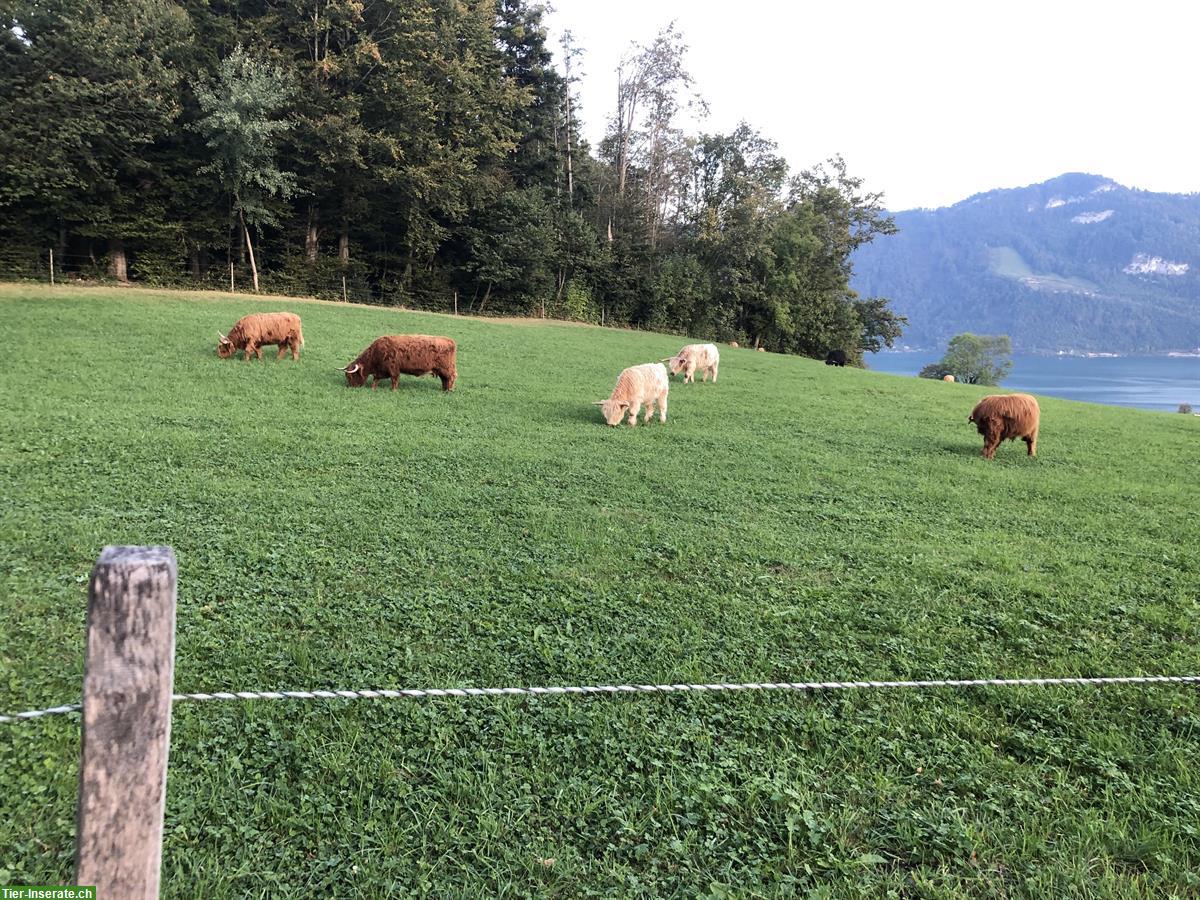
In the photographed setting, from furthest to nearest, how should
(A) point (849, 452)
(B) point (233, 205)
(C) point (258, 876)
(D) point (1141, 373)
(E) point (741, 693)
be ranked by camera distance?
1. (D) point (1141, 373)
2. (B) point (233, 205)
3. (A) point (849, 452)
4. (E) point (741, 693)
5. (C) point (258, 876)

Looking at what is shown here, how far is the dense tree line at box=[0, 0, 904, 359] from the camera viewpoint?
28516mm

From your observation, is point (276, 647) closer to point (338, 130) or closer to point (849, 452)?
point (849, 452)

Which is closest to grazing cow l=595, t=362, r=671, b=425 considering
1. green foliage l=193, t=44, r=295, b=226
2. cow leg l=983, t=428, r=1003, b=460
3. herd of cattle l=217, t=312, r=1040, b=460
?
herd of cattle l=217, t=312, r=1040, b=460

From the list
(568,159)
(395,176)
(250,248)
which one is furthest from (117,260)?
(568,159)

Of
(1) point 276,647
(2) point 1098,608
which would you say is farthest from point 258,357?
(2) point 1098,608

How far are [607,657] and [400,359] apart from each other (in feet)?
37.6

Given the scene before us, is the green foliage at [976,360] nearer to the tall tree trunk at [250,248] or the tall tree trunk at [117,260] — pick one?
the tall tree trunk at [250,248]

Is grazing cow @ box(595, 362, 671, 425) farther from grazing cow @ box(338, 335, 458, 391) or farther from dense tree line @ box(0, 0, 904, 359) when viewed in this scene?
dense tree line @ box(0, 0, 904, 359)

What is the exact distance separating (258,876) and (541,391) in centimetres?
1365

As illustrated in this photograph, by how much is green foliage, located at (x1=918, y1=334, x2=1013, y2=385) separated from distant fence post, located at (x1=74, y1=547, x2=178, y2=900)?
81.0 metres

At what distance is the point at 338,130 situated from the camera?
109ft

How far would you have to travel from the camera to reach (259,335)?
16172 mm

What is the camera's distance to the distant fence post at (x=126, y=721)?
1.52 m

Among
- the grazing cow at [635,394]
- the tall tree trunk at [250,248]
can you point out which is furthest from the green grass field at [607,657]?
the tall tree trunk at [250,248]
